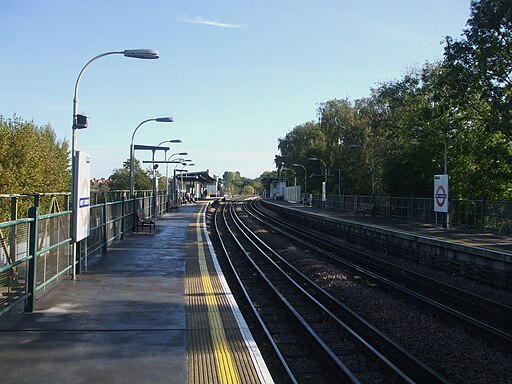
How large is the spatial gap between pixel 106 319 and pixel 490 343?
20.1ft

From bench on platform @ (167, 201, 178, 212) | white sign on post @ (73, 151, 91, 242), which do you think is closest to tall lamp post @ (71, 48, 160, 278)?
white sign on post @ (73, 151, 91, 242)

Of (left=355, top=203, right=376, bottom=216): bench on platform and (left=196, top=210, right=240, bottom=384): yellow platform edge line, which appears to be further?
(left=355, top=203, right=376, bottom=216): bench on platform

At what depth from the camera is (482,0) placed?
24812mm

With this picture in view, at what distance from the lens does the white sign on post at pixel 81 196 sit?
9.72 m

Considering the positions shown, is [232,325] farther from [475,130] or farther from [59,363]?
[475,130]

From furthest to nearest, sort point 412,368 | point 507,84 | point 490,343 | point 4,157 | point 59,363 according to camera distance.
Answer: point 4,157, point 507,84, point 490,343, point 412,368, point 59,363

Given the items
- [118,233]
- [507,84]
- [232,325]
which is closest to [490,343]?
[232,325]

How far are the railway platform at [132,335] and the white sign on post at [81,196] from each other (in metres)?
0.99

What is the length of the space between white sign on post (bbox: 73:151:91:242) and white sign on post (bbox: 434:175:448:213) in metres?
17.4

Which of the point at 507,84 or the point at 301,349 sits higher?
the point at 507,84

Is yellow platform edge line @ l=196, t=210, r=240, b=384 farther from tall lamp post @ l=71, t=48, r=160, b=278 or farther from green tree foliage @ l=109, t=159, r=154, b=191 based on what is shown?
green tree foliage @ l=109, t=159, r=154, b=191

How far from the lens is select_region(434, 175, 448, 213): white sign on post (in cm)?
2318

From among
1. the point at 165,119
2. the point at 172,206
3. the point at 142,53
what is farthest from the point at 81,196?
the point at 172,206

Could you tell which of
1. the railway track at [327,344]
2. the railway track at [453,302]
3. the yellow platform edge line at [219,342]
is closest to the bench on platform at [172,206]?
the railway track at [453,302]
